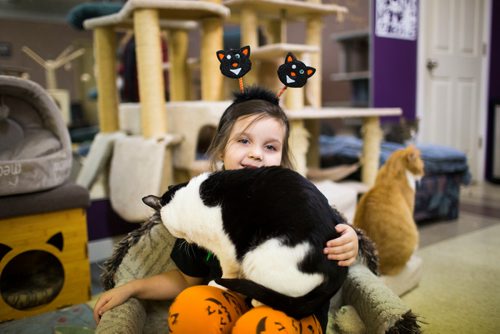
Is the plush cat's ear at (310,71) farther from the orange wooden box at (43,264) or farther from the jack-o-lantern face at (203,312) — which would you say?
the orange wooden box at (43,264)

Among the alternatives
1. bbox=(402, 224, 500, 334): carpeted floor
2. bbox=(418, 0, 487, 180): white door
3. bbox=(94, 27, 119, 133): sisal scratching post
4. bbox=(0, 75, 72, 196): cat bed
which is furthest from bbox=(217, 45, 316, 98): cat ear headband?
bbox=(418, 0, 487, 180): white door

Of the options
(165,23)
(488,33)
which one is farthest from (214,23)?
(488,33)

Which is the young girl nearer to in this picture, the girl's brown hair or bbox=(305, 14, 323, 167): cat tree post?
the girl's brown hair

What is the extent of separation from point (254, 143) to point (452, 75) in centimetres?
334

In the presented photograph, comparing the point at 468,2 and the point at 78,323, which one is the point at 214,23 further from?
the point at 468,2

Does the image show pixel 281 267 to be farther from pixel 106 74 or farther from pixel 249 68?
pixel 106 74

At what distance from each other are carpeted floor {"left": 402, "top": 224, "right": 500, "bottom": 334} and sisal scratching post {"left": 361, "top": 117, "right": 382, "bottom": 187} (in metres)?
0.46

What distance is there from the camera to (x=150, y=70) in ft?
5.86

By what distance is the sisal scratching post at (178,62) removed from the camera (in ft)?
7.50

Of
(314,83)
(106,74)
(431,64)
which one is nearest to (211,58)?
(106,74)

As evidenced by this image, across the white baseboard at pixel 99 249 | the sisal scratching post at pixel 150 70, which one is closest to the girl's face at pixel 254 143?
the sisal scratching post at pixel 150 70

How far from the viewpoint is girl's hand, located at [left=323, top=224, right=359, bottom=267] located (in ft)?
2.40

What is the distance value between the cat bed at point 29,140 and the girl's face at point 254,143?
31.2 inches

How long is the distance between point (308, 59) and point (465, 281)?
4.21 feet
